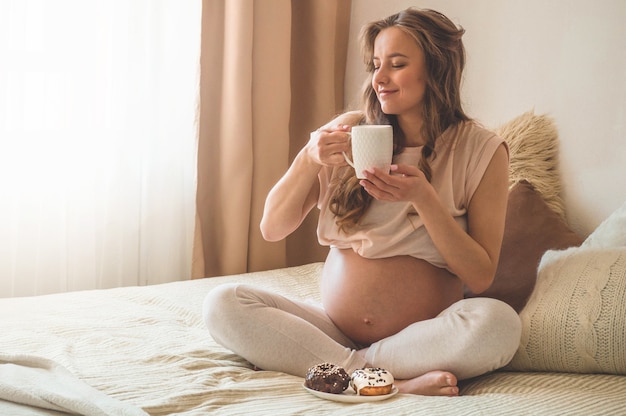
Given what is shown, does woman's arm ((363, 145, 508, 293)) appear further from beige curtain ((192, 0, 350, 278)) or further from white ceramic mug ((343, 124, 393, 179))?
beige curtain ((192, 0, 350, 278))

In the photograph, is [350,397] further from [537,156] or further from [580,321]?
[537,156]

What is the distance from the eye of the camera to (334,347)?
5.53 ft

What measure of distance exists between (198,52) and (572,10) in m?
1.22

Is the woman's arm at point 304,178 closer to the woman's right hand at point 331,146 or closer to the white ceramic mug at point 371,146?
the woman's right hand at point 331,146

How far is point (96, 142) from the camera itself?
2.69 meters

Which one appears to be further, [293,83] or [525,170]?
[293,83]

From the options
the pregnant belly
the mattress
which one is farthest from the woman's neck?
the mattress

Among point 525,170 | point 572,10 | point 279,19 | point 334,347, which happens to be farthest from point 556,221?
point 279,19

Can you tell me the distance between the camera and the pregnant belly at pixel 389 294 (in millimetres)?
1738

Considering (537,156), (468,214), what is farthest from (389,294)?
(537,156)

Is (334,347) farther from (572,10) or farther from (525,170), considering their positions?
(572,10)

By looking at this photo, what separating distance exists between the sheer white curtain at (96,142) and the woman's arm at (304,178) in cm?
99

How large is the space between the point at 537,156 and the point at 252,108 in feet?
3.48

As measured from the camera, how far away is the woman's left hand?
158 centimetres
